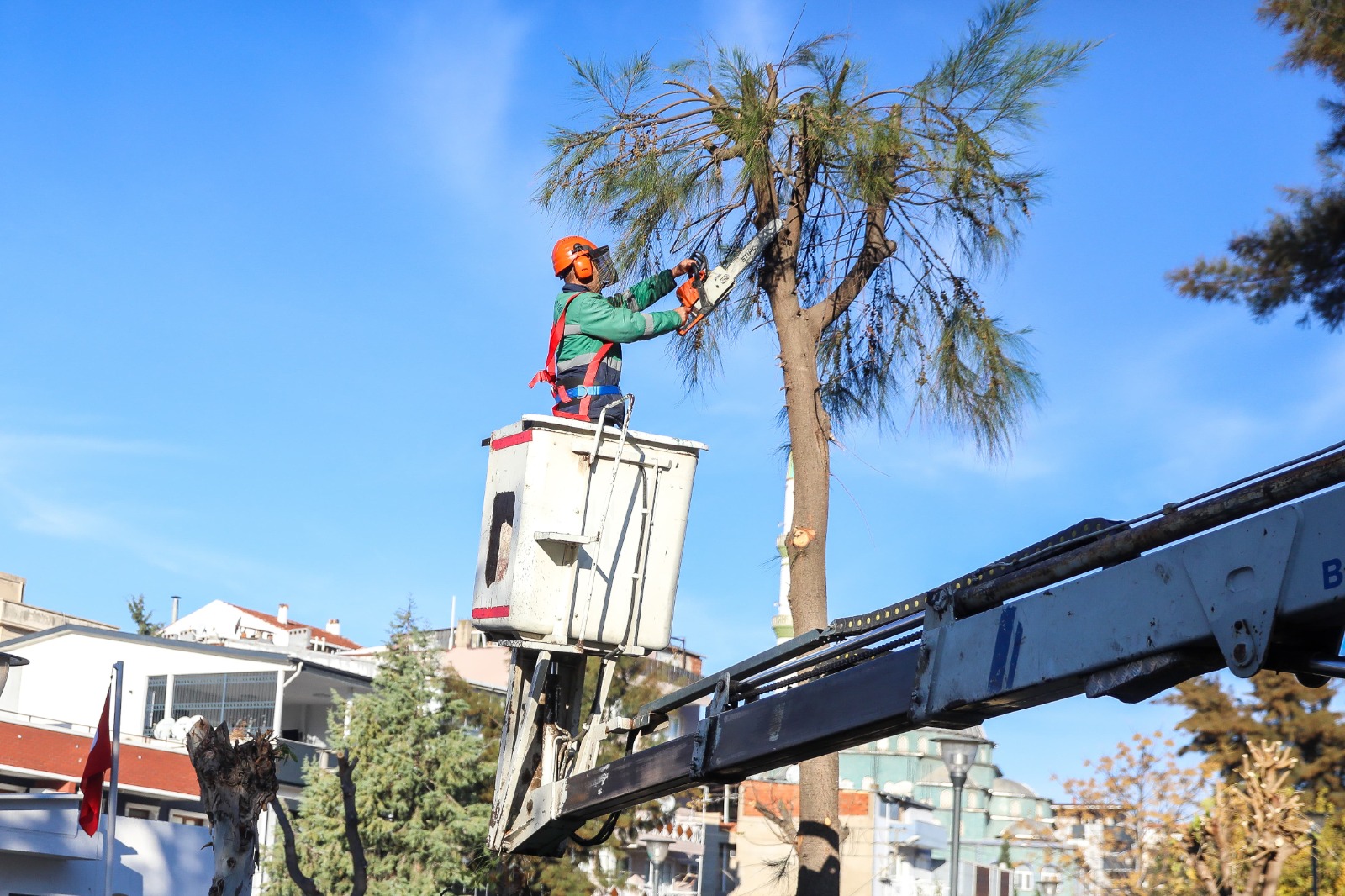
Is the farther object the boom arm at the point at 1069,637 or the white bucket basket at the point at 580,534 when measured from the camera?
the white bucket basket at the point at 580,534

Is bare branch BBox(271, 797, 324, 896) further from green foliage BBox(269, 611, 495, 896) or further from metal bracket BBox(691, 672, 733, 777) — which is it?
green foliage BBox(269, 611, 495, 896)

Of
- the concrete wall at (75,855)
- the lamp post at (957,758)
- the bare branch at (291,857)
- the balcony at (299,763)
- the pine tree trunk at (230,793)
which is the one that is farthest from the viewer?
the balcony at (299,763)

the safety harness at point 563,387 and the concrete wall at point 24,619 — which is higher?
the concrete wall at point 24,619

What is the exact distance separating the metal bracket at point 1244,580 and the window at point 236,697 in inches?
1223

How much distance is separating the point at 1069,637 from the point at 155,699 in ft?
107

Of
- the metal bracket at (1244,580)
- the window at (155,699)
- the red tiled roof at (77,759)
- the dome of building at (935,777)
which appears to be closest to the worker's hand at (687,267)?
the metal bracket at (1244,580)

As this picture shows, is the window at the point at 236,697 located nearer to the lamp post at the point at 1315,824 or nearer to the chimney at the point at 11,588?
the lamp post at the point at 1315,824

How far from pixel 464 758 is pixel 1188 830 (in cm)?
1587

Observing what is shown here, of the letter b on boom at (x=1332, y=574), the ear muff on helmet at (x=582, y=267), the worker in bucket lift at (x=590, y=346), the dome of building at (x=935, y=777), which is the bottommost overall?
the letter b on boom at (x=1332, y=574)

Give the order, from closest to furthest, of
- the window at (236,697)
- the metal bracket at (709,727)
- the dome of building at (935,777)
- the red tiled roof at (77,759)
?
1. the metal bracket at (709,727)
2. the red tiled roof at (77,759)
3. the window at (236,697)
4. the dome of building at (935,777)

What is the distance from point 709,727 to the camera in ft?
21.4

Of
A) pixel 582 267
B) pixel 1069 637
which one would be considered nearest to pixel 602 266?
pixel 582 267

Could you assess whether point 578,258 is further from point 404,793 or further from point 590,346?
point 404,793

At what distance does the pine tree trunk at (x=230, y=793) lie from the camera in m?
9.50
